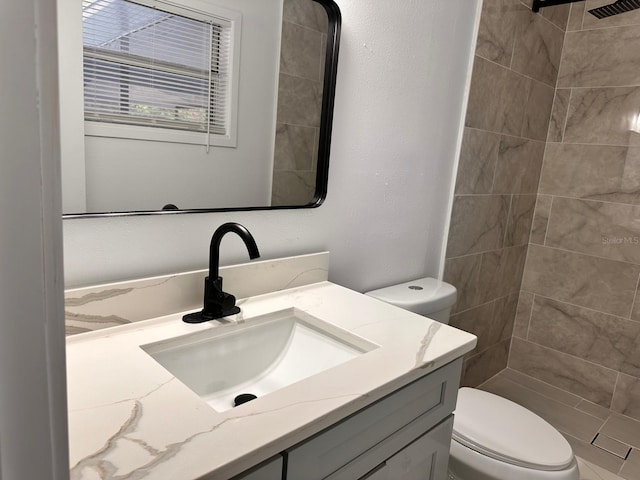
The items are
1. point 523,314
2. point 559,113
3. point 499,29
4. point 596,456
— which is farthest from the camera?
point 523,314

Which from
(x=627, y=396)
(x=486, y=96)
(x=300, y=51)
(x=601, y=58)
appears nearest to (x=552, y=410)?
(x=627, y=396)

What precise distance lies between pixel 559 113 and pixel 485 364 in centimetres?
144

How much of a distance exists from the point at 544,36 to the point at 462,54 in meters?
0.73

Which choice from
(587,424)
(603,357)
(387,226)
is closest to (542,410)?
(587,424)

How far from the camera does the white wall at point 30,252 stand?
0.30m

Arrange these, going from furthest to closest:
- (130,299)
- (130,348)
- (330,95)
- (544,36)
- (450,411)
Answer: (544,36) < (330,95) < (450,411) < (130,299) < (130,348)

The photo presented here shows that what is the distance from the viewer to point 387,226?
1.72 metres

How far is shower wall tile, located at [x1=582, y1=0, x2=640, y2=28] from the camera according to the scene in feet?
7.22

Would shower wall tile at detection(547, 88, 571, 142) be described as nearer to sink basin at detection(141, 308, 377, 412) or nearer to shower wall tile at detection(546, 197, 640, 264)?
shower wall tile at detection(546, 197, 640, 264)

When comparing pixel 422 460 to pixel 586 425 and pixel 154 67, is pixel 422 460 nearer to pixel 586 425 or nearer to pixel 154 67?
pixel 154 67

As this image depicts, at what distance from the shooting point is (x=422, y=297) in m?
1.63

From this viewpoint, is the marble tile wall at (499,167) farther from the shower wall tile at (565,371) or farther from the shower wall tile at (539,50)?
the shower wall tile at (565,371)

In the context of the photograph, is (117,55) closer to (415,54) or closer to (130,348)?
(130,348)

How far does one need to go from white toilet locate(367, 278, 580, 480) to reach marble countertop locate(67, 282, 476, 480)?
20.6 inches
